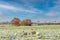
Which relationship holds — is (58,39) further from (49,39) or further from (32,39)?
(32,39)

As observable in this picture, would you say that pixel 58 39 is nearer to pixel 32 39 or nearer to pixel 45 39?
pixel 45 39

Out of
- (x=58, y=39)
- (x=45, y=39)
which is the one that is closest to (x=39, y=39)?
(x=45, y=39)

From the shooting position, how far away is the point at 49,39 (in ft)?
14.8

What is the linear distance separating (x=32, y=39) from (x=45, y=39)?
0.92ft

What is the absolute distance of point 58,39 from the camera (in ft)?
14.9

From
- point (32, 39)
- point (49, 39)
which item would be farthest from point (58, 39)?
point (32, 39)

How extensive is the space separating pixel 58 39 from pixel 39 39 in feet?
1.48

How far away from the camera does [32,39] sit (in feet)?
14.6

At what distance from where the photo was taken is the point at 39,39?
438cm

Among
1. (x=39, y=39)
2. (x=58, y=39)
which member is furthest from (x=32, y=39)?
(x=58, y=39)

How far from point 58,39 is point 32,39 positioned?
0.58 metres

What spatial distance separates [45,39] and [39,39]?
0.16 meters

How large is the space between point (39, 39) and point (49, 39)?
254 mm

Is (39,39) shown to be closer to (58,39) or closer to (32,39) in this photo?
(32,39)
